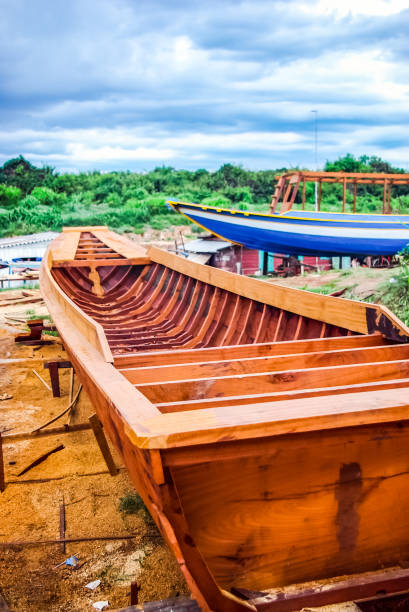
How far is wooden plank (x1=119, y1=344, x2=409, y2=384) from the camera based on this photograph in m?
2.65

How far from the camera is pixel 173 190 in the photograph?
132 ft

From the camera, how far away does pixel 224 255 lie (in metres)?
20.1

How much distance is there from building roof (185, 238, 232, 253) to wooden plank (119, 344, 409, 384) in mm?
16954

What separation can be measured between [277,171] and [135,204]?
50.8 ft

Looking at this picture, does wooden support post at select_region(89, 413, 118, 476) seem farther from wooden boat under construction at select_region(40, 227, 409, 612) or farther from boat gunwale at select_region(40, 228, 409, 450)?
boat gunwale at select_region(40, 228, 409, 450)

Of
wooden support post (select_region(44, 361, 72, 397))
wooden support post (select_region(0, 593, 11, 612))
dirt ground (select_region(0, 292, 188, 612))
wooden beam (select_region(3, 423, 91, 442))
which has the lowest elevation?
dirt ground (select_region(0, 292, 188, 612))

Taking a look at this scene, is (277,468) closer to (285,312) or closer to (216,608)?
(216,608)

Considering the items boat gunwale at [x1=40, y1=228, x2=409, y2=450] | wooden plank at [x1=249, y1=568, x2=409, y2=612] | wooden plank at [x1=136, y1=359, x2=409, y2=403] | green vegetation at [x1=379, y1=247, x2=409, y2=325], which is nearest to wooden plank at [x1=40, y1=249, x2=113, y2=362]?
wooden plank at [x1=136, y1=359, x2=409, y2=403]

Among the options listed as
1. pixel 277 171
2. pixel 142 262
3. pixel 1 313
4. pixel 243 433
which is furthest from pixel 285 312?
pixel 277 171

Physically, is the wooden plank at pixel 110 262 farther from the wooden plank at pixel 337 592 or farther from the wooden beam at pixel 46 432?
the wooden plank at pixel 337 592

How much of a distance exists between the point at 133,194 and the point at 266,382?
1472 inches

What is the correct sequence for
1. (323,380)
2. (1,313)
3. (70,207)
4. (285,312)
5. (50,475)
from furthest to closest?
(70,207), (1,313), (50,475), (285,312), (323,380)

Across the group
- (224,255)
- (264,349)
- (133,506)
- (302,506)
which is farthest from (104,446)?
(224,255)

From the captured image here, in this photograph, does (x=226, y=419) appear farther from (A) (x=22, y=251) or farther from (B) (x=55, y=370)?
(A) (x=22, y=251)
